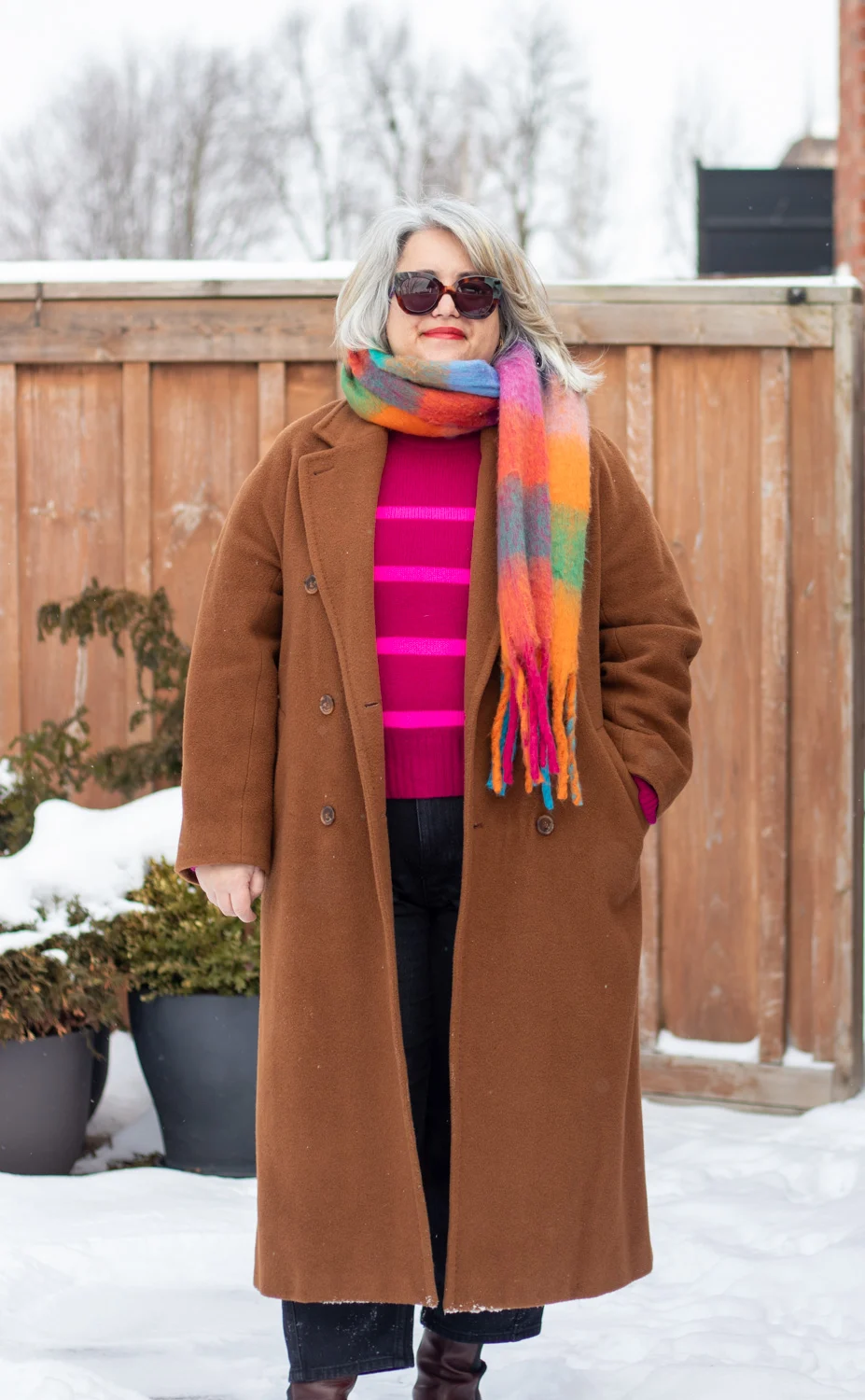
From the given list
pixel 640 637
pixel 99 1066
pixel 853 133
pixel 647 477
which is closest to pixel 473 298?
pixel 640 637

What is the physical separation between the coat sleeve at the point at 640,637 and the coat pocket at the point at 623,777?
16 millimetres

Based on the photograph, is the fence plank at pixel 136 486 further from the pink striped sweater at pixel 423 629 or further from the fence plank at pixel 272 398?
the pink striped sweater at pixel 423 629

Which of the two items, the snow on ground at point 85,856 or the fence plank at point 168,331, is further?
the fence plank at point 168,331

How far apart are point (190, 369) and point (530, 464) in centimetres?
210

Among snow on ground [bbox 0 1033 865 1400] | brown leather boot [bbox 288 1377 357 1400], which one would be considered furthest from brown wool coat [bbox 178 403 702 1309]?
snow on ground [bbox 0 1033 865 1400]

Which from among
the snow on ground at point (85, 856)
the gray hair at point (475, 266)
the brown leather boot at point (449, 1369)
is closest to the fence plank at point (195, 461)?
the snow on ground at point (85, 856)

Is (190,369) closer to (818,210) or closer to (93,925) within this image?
(93,925)

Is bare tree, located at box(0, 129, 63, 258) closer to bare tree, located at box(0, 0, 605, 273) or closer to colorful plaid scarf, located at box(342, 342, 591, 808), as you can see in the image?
bare tree, located at box(0, 0, 605, 273)

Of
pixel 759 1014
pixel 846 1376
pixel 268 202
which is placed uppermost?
pixel 268 202

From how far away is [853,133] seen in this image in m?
6.96

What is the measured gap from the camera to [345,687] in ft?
6.84

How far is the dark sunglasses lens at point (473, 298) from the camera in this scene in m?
2.21

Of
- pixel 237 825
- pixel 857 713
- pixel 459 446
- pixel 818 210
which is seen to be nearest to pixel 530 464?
pixel 459 446

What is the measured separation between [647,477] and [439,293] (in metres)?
1.81
